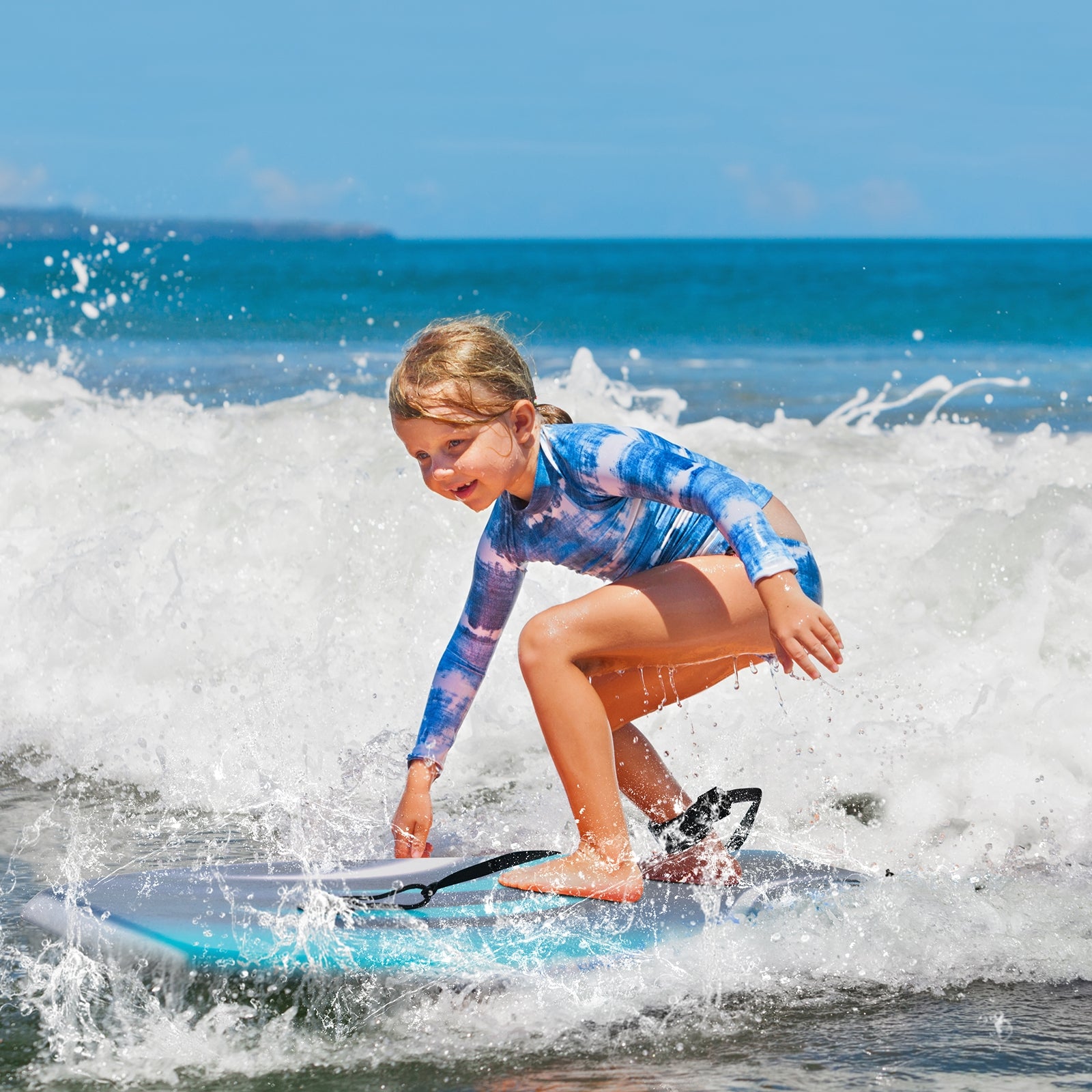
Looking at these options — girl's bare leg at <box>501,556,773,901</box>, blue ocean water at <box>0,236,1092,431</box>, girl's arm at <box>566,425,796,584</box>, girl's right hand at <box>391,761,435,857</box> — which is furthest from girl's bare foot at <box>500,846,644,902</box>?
blue ocean water at <box>0,236,1092,431</box>

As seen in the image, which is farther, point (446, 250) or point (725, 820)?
point (446, 250)

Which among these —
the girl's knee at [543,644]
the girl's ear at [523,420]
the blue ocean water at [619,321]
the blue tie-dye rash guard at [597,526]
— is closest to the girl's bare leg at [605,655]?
the girl's knee at [543,644]

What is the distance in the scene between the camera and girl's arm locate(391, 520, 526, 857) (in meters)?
2.99

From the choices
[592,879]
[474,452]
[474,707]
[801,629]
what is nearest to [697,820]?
[592,879]

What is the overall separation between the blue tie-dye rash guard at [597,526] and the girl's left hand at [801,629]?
61 millimetres

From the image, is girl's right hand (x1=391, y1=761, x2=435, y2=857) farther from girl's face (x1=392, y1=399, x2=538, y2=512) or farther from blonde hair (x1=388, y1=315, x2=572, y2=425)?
blonde hair (x1=388, y1=315, x2=572, y2=425)

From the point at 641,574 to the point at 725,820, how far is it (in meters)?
0.68

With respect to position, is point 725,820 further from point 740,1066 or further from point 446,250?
point 446,250

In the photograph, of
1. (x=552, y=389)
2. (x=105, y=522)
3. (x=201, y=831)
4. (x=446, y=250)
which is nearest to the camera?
(x=201, y=831)

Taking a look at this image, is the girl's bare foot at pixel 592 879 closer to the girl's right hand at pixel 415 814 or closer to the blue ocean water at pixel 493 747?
the blue ocean water at pixel 493 747

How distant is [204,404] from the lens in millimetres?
14031

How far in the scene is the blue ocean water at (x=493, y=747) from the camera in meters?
2.51

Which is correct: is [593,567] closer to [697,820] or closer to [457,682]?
[457,682]

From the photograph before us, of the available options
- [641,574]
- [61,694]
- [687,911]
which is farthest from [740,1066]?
[61,694]
